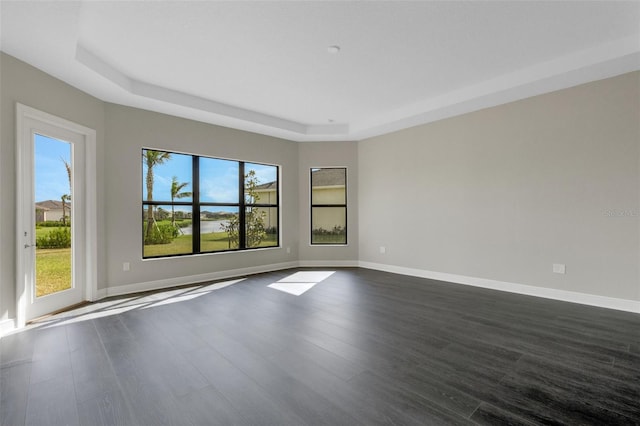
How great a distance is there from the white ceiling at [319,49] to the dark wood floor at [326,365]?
2.78m

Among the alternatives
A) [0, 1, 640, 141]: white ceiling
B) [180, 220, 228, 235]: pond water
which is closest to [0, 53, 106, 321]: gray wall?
[0, 1, 640, 141]: white ceiling

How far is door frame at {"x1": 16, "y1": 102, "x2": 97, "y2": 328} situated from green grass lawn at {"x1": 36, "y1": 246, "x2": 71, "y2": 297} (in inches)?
7.1

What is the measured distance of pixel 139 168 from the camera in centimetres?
457

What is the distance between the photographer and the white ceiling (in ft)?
8.77

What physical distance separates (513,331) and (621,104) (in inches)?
118

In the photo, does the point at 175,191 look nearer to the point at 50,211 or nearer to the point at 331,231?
the point at 50,211

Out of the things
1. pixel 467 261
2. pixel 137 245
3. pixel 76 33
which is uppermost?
pixel 76 33

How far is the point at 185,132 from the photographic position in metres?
5.04

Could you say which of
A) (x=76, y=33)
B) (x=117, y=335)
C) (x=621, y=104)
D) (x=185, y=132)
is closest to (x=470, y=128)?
(x=621, y=104)

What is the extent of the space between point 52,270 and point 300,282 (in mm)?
3252

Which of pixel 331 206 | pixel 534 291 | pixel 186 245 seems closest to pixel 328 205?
pixel 331 206

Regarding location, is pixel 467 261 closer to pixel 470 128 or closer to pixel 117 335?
pixel 470 128

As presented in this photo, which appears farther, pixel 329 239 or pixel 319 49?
pixel 329 239

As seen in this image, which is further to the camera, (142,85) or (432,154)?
(432,154)
